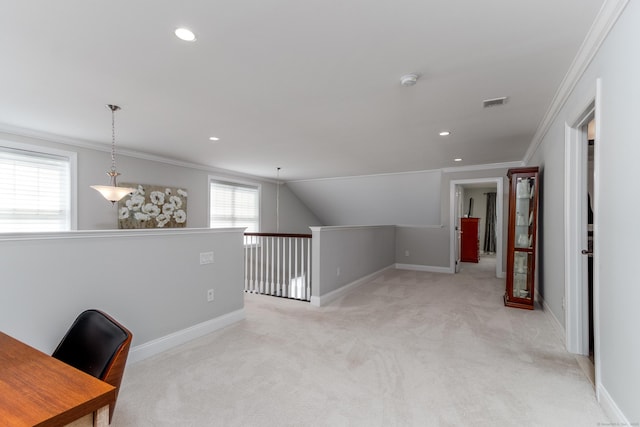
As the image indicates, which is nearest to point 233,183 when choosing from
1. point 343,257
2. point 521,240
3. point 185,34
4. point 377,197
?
point 343,257

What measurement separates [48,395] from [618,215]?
254 cm

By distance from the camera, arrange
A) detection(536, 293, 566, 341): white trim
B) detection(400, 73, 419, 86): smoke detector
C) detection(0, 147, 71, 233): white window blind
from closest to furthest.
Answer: detection(400, 73, 419, 86): smoke detector → detection(536, 293, 566, 341): white trim → detection(0, 147, 71, 233): white window blind

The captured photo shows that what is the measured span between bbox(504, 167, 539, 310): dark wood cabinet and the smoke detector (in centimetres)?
253

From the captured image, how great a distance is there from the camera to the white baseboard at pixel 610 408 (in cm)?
160

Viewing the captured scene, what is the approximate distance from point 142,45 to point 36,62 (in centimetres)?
89

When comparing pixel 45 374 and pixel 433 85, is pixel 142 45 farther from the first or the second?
pixel 433 85

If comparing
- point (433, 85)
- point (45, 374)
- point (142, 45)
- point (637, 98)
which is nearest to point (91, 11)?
point (142, 45)

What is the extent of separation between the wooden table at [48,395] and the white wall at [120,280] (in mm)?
1231

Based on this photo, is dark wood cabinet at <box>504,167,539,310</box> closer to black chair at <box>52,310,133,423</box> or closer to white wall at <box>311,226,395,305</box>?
white wall at <box>311,226,395,305</box>

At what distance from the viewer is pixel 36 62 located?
2152 millimetres

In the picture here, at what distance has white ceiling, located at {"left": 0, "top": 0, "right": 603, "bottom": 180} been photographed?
64.7 inches

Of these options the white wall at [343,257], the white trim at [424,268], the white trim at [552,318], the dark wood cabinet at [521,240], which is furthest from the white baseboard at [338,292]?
the white trim at [552,318]

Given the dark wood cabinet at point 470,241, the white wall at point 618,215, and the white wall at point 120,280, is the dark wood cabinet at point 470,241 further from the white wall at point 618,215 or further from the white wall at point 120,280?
the white wall at point 120,280

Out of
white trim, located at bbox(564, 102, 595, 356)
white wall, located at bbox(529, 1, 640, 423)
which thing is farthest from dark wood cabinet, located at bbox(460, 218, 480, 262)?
white wall, located at bbox(529, 1, 640, 423)
